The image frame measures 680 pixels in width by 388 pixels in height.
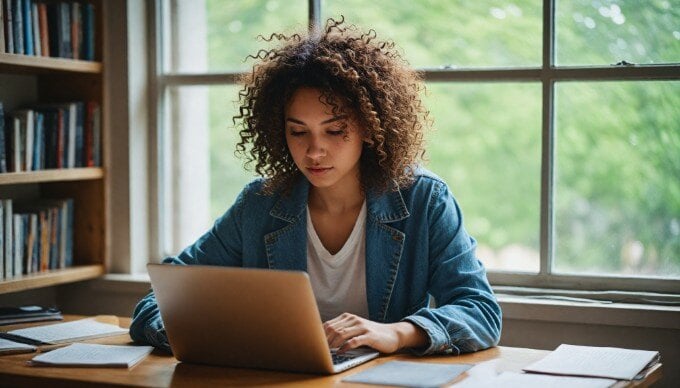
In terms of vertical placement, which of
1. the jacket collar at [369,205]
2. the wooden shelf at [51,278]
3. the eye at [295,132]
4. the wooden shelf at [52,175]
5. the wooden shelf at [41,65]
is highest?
the wooden shelf at [41,65]

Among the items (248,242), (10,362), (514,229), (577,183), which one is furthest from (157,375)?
(514,229)

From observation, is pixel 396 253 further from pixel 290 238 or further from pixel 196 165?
pixel 196 165

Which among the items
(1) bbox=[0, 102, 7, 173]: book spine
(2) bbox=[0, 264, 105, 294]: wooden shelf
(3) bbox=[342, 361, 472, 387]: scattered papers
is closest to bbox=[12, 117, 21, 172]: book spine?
(1) bbox=[0, 102, 7, 173]: book spine

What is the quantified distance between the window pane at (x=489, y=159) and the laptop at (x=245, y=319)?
1248 mm

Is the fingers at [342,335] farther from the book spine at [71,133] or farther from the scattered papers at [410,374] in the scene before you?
the book spine at [71,133]

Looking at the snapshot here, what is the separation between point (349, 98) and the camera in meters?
2.29

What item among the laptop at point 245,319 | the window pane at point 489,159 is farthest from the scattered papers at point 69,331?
the window pane at point 489,159

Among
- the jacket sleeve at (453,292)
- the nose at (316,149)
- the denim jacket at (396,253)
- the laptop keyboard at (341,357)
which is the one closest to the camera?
the laptop keyboard at (341,357)

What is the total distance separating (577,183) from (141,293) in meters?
1.50

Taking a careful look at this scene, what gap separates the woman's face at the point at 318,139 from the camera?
224 centimetres

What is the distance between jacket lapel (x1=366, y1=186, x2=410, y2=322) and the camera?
7.55 feet

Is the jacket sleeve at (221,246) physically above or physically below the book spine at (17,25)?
below

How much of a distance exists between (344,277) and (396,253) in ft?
0.51

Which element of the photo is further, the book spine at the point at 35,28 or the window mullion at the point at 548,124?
the book spine at the point at 35,28
